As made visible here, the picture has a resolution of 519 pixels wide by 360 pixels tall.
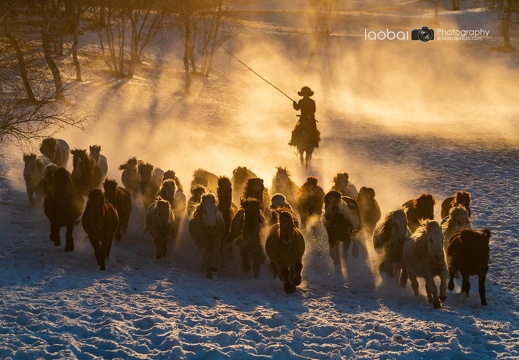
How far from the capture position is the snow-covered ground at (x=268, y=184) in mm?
9672

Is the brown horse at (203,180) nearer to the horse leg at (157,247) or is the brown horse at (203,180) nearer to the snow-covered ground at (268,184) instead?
the snow-covered ground at (268,184)

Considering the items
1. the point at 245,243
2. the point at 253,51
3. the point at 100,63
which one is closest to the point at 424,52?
the point at 253,51

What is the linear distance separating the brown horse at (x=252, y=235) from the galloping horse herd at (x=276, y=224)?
0.07 ft

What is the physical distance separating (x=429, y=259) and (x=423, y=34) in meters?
53.3

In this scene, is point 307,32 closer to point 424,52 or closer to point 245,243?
point 424,52

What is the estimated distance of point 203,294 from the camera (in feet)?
38.4

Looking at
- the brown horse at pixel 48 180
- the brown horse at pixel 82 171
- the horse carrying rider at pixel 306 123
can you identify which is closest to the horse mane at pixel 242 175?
the brown horse at pixel 82 171

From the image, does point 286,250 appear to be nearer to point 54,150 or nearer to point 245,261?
point 245,261

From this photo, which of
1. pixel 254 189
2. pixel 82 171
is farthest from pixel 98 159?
pixel 254 189

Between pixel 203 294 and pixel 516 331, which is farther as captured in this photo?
pixel 203 294

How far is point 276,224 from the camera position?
12.8 meters

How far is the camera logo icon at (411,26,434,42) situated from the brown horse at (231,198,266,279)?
51.8 metres

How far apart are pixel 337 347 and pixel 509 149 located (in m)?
20.1

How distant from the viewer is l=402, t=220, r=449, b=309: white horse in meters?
11.3
